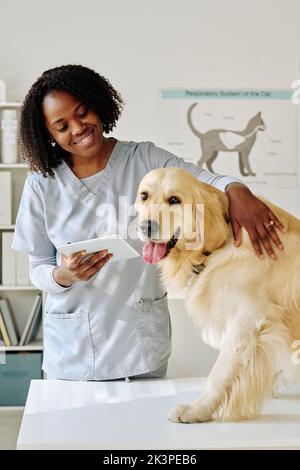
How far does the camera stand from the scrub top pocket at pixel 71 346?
5.14ft

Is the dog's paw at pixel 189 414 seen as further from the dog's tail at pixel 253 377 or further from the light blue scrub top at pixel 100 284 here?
the light blue scrub top at pixel 100 284

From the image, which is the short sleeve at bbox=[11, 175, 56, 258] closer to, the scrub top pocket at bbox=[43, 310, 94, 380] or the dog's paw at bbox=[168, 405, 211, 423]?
the scrub top pocket at bbox=[43, 310, 94, 380]

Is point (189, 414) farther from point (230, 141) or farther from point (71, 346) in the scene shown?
point (230, 141)

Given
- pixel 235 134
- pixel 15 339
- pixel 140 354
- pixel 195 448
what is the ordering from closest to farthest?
pixel 195 448, pixel 140 354, pixel 15 339, pixel 235 134

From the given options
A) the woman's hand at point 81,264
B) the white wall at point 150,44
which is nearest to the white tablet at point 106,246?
the woman's hand at point 81,264

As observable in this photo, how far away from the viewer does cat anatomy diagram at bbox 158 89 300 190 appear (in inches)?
143

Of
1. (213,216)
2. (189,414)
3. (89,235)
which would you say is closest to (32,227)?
(89,235)

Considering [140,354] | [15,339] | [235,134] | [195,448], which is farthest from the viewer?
[235,134]

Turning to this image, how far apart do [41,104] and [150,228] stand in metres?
0.44

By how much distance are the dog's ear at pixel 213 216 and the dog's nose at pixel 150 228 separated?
95mm

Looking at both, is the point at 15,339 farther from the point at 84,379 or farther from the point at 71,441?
the point at 71,441
